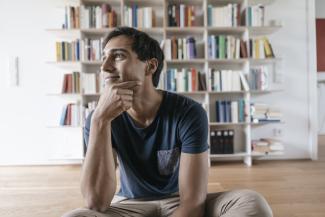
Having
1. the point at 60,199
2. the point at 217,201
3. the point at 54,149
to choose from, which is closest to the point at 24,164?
the point at 54,149

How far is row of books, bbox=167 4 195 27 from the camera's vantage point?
11.2 feet

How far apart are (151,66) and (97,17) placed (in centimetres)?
244

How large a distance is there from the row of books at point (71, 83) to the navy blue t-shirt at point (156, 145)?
2313 millimetres

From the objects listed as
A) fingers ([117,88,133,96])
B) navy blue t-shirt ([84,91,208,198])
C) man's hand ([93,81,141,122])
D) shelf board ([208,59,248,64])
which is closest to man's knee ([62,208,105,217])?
navy blue t-shirt ([84,91,208,198])

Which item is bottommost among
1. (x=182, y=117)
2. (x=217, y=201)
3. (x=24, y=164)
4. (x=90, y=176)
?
(x=24, y=164)

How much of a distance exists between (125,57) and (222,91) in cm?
244

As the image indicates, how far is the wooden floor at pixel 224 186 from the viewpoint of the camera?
6.50 ft

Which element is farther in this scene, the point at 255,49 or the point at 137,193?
the point at 255,49

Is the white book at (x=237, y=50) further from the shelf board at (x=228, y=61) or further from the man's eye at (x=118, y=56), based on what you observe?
the man's eye at (x=118, y=56)

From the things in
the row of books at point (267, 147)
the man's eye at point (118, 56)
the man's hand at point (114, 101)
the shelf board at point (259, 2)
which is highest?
the shelf board at point (259, 2)

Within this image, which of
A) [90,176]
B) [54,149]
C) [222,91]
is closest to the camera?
[90,176]

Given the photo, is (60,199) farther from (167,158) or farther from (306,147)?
(306,147)

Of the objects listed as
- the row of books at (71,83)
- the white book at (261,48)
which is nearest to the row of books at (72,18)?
the row of books at (71,83)

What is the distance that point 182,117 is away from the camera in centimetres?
118
